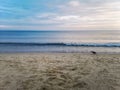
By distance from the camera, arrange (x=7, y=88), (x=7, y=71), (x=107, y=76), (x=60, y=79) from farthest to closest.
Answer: (x=7, y=71) → (x=107, y=76) → (x=60, y=79) → (x=7, y=88)

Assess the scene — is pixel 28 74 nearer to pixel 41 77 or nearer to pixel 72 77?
pixel 41 77

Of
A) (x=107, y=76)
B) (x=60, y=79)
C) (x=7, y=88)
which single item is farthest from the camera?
(x=107, y=76)

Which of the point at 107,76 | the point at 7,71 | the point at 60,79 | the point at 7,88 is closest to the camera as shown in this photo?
the point at 7,88

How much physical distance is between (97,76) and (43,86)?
1.78 m

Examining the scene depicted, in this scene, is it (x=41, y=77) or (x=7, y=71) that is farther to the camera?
(x=7, y=71)

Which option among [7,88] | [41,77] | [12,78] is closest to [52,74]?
[41,77]

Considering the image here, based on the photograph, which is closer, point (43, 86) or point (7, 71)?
point (43, 86)

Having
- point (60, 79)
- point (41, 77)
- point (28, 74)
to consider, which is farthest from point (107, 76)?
point (28, 74)

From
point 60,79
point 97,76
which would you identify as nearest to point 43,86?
point 60,79

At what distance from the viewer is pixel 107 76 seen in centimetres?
449

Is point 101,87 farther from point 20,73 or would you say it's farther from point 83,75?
point 20,73

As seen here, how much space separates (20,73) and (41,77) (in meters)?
0.81

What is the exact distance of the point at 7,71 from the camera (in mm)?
4938

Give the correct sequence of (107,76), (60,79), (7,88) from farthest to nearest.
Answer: (107,76)
(60,79)
(7,88)
